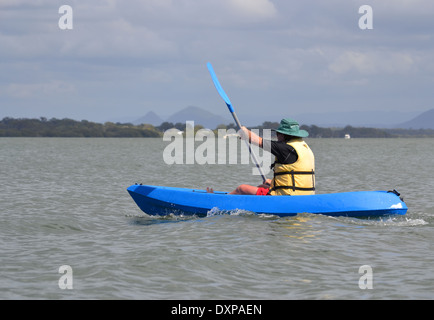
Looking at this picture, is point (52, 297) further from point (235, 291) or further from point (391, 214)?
point (391, 214)

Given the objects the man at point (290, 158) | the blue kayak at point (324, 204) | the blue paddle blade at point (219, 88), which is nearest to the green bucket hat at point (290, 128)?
the man at point (290, 158)

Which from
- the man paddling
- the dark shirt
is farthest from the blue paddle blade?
the dark shirt

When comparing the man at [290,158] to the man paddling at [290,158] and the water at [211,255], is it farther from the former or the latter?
the water at [211,255]

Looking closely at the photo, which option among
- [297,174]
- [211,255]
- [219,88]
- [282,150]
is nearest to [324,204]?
[297,174]

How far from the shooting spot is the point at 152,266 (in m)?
7.64

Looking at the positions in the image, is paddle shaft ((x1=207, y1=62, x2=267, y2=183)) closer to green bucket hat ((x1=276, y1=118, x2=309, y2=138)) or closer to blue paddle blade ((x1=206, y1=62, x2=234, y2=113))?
blue paddle blade ((x1=206, y1=62, x2=234, y2=113))

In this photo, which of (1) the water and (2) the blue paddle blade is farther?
(2) the blue paddle blade

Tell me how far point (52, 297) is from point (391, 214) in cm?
639

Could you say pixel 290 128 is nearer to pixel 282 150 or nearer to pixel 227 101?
pixel 282 150

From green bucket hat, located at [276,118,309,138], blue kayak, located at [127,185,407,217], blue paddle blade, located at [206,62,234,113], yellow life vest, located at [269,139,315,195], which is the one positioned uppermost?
blue paddle blade, located at [206,62,234,113]

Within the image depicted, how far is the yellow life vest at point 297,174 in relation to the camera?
393 inches

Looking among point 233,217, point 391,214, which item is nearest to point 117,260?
point 233,217

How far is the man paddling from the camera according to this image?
9.77 m

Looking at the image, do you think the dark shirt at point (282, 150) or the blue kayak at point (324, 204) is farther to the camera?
the blue kayak at point (324, 204)
